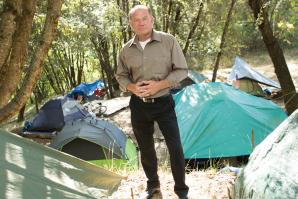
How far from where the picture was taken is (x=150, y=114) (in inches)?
122

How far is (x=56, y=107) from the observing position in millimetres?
11125

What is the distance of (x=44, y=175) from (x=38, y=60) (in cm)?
119

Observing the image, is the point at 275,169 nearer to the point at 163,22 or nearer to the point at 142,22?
the point at 142,22

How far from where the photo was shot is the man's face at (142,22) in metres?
3.01

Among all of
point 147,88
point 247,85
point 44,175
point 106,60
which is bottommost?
point 247,85

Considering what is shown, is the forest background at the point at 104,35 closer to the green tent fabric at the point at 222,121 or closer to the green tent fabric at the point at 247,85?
the green tent fabric at the point at 222,121

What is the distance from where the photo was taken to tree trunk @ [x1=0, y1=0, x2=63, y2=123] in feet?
9.94

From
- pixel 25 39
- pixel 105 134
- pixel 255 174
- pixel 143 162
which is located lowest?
pixel 105 134

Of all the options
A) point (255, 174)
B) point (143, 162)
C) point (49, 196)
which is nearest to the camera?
point (49, 196)

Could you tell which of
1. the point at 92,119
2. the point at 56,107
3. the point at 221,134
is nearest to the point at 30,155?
the point at 221,134

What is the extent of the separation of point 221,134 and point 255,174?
15.6 ft

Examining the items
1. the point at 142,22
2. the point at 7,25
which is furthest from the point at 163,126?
the point at 7,25

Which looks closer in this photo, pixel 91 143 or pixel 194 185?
pixel 194 185

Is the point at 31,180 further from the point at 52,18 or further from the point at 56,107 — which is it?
the point at 56,107
